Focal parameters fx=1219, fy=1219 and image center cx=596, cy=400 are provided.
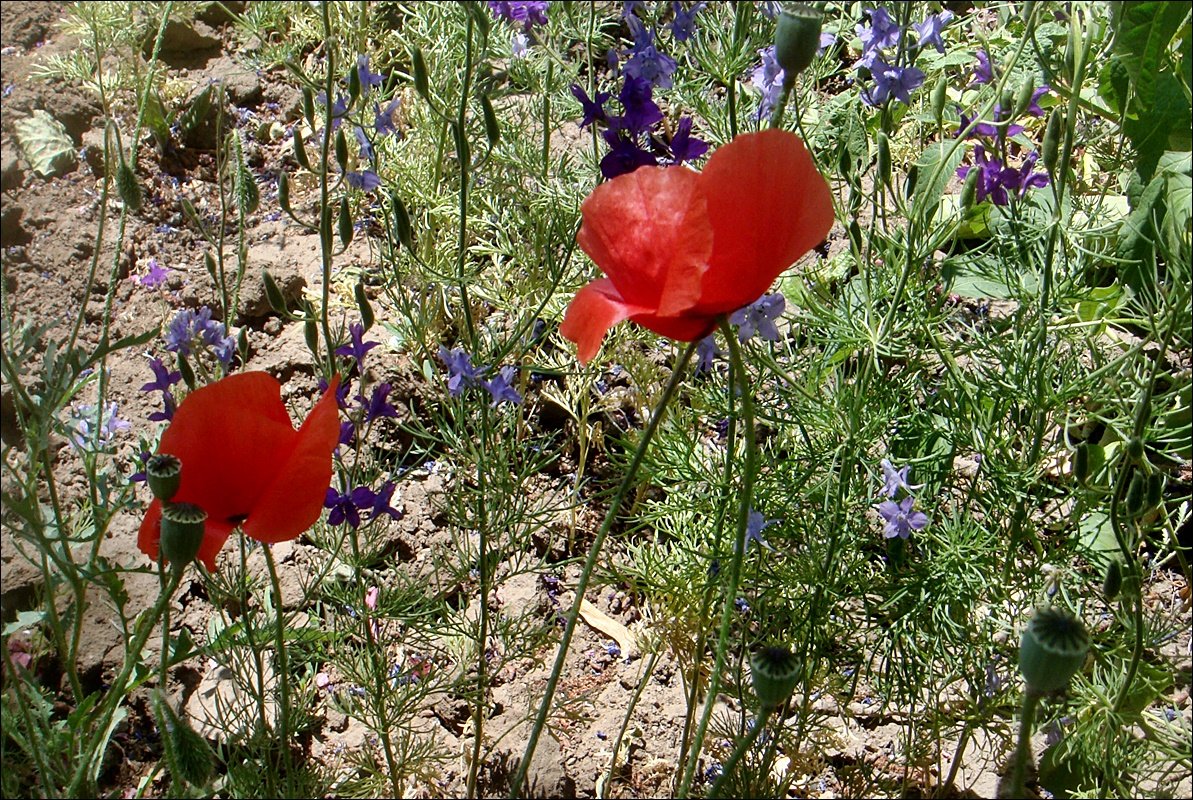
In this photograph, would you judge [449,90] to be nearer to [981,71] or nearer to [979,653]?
[981,71]

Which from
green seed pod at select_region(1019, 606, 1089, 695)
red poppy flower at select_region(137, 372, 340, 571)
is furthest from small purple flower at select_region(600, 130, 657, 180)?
green seed pod at select_region(1019, 606, 1089, 695)

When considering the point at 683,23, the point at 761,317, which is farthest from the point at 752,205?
the point at 683,23

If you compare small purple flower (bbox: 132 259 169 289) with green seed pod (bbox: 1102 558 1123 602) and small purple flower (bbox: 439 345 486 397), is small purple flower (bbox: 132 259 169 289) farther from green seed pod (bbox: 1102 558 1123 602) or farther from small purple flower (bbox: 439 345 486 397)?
green seed pod (bbox: 1102 558 1123 602)

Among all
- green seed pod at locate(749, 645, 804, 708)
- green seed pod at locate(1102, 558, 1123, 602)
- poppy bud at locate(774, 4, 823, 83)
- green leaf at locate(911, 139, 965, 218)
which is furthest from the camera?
green leaf at locate(911, 139, 965, 218)

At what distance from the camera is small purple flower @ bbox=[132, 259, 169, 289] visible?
2.65 meters

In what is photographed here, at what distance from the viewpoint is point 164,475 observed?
4.43 feet

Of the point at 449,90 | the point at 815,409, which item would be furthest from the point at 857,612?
the point at 449,90

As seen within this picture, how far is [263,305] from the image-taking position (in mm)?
2941

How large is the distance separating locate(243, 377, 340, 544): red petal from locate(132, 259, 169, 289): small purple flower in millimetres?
1310

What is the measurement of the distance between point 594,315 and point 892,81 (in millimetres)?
784

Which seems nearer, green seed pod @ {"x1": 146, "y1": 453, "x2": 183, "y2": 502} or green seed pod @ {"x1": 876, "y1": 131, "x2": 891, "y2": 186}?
green seed pod @ {"x1": 146, "y1": 453, "x2": 183, "y2": 502}

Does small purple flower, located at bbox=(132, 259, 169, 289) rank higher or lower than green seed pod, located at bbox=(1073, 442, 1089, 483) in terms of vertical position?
higher

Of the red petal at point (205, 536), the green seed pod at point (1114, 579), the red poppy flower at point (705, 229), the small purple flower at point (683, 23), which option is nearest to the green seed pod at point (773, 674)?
the red poppy flower at point (705, 229)

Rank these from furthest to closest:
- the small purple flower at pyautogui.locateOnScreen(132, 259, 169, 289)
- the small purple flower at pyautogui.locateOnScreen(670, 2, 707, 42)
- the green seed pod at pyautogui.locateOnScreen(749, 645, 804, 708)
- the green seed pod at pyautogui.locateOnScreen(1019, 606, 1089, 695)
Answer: the small purple flower at pyautogui.locateOnScreen(132, 259, 169, 289)
the small purple flower at pyautogui.locateOnScreen(670, 2, 707, 42)
the green seed pod at pyautogui.locateOnScreen(749, 645, 804, 708)
the green seed pod at pyautogui.locateOnScreen(1019, 606, 1089, 695)
